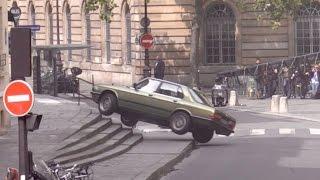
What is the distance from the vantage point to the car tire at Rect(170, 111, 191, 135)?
2359 cm

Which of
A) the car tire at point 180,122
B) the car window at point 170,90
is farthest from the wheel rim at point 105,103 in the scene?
the car tire at point 180,122

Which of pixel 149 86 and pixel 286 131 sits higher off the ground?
pixel 149 86

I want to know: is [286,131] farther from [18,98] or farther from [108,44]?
[108,44]

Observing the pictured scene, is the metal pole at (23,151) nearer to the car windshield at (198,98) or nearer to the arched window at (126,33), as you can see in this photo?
the car windshield at (198,98)

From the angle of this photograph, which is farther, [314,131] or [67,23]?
[67,23]

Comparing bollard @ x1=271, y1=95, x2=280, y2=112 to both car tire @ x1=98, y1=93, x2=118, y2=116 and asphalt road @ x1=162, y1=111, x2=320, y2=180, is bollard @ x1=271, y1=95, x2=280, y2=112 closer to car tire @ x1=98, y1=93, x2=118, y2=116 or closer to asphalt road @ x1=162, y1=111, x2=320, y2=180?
asphalt road @ x1=162, y1=111, x2=320, y2=180

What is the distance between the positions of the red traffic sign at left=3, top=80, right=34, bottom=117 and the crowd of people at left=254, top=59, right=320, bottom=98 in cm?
2992

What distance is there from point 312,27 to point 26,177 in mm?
39174

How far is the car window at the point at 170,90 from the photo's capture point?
24.2 metres

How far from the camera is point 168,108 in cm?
2400

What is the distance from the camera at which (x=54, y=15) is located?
61125mm

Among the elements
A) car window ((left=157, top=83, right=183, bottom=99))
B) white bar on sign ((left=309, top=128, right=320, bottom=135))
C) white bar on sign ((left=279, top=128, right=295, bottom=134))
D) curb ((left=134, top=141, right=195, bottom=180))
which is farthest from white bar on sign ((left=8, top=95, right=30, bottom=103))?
white bar on sign ((left=309, top=128, right=320, bottom=135))

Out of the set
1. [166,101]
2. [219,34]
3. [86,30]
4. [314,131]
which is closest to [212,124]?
[166,101]

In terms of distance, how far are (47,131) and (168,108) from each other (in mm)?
4676
